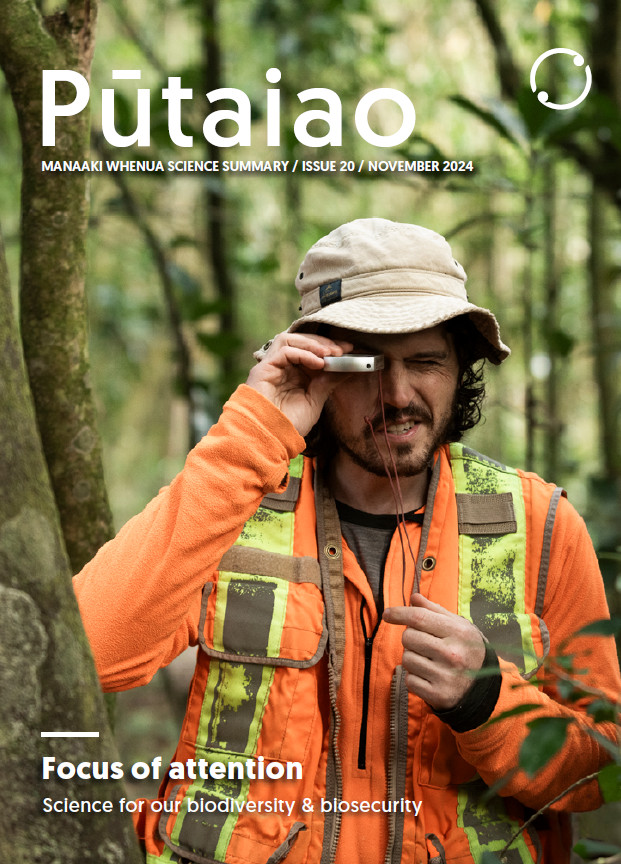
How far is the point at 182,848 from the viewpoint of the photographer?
5.31ft

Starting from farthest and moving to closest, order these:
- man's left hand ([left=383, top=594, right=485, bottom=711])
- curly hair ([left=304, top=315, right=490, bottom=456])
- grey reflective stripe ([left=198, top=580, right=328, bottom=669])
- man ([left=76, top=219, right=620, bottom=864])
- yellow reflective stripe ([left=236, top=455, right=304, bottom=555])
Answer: curly hair ([left=304, top=315, right=490, bottom=456]) < yellow reflective stripe ([left=236, top=455, right=304, bottom=555]) < grey reflective stripe ([left=198, top=580, right=328, bottom=669]) < man ([left=76, top=219, right=620, bottom=864]) < man's left hand ([left=383, top=594, right=485, bottom=711])

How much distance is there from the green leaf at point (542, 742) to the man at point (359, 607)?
50 cm

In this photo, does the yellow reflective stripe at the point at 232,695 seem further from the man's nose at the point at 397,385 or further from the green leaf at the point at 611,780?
the green leaf at the point at 611,780

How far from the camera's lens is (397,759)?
1640 millimetres

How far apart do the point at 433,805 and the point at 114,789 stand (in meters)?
0.85

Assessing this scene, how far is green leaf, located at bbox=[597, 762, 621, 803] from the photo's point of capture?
952 mm

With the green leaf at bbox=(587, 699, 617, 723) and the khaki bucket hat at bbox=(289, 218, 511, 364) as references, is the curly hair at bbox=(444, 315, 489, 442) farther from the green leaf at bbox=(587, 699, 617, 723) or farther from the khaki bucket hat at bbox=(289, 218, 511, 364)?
the green leaf at bbox=(587, 699, 617, 723)

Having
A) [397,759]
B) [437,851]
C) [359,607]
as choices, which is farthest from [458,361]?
[437,851]

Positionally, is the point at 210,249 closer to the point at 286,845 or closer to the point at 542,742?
the point at 286,845

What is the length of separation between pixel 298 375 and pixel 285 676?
1.98ft

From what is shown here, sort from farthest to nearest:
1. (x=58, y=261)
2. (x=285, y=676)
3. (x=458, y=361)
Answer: (x=458, y=361)
(x=58, y=261)
(x=285, y=676)

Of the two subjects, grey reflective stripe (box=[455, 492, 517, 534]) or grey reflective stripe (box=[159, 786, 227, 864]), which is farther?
grey reflective stripe (box=[455, 492, 517, 534])

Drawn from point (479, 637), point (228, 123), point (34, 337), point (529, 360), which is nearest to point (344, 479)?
point (479, 637)

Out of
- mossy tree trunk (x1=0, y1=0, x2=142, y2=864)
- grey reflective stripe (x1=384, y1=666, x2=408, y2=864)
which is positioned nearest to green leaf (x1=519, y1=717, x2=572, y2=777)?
mossy tree trunk (x1=0, y1=0, x2=142, y2=864)
